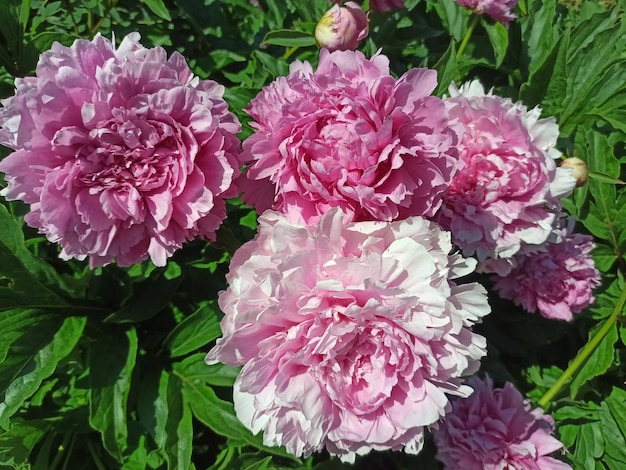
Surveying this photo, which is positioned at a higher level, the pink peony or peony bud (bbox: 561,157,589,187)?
the pink peony

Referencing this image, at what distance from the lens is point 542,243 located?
1143mm

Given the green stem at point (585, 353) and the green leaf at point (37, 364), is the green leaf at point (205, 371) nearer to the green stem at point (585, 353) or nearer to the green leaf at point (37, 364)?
the green leaf at point (37, 364)

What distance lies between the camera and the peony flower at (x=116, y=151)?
0.83 metres

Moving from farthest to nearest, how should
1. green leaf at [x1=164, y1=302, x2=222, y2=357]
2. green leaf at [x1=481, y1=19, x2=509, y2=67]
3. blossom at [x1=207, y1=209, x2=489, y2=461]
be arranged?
1. green leaf at [x1=481, y1=19, x2=509, y2=67]
2. green leaf at [x1=164, y1=302, x2=222, y2=357]
3. blossom at [x1=207, y1=209, x2=489, y2=461]

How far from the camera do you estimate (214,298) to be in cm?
147

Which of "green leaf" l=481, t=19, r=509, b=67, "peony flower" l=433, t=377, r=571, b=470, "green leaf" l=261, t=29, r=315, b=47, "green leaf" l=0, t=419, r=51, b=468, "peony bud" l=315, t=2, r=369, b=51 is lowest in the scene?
"green leaf" l=0, t=419, r=51, b=468

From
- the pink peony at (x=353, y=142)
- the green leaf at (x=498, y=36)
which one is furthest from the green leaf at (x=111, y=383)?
the green leaf at (x=498, y=36)

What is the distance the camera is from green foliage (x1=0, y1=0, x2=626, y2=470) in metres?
1.20

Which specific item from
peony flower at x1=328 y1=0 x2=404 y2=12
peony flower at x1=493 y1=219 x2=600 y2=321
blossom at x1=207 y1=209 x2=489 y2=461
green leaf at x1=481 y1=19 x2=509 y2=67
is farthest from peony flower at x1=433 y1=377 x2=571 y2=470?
peony flower at x1=328 y1=0 x2=404 y2=12

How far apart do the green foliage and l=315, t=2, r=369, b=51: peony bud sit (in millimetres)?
224

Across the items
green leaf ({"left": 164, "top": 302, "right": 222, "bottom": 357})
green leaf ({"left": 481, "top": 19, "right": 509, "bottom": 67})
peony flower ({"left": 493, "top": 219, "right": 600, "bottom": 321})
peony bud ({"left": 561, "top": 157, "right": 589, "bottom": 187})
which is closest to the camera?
peony bud ({"left": 561, "top": 157, "right": 589, "bottom": 187})

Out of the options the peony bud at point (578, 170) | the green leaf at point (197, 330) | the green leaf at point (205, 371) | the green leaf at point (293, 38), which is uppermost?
the green leaf at point (293, 38)

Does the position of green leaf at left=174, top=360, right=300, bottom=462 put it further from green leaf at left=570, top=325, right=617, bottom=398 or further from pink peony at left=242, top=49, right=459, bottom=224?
green leaf at left=570, top=325, right=617, bottom=398

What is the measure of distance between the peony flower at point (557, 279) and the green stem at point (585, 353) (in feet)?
0.23
